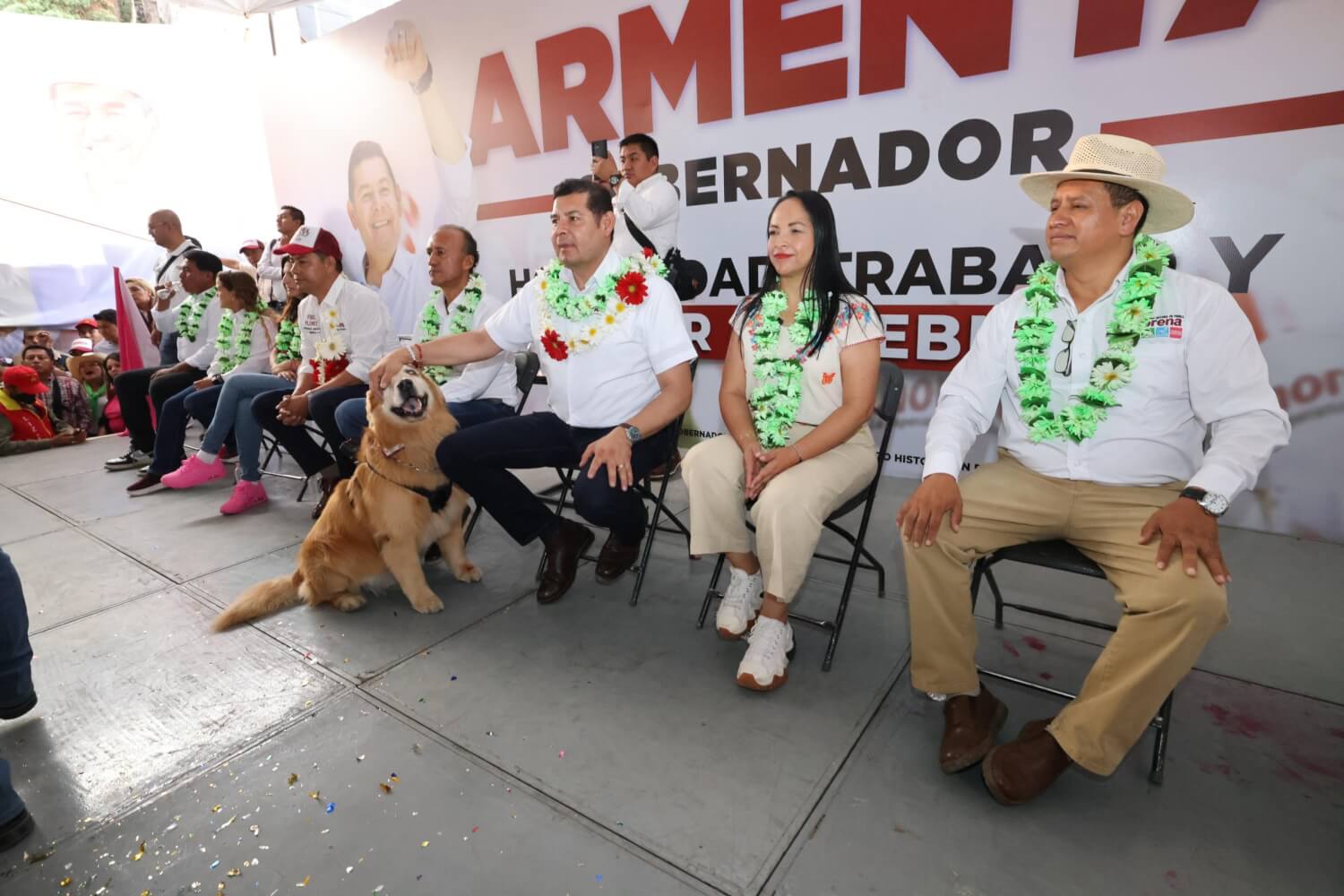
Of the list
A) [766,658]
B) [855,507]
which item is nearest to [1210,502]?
[855,507]

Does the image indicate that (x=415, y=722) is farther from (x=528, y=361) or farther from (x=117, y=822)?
(x=528, y=361)

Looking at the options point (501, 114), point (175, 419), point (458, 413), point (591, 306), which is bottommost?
point (175, 419)

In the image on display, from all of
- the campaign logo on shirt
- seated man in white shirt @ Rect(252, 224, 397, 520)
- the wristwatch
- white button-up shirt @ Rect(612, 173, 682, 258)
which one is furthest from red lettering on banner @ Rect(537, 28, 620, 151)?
the wristwatch

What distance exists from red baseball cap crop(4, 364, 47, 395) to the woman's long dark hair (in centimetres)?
726

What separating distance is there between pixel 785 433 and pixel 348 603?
2.05 metres

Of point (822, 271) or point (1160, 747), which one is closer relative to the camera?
point (1160, 747)

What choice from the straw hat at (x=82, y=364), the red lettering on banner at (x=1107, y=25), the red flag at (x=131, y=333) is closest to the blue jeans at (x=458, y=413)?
the red lettering on banner at (x=1107, y=25)

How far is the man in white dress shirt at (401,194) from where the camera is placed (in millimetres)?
5973

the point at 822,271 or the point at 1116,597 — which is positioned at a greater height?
the point at 822,271

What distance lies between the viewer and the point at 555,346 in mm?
2963

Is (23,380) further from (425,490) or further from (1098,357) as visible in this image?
(1098,357)

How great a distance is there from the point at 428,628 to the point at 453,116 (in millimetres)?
4871

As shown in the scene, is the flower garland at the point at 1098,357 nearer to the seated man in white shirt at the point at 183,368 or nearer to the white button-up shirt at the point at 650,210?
the white button-up shirt at the point at 650,210

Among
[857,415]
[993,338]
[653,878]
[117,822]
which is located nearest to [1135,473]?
[993,338]
